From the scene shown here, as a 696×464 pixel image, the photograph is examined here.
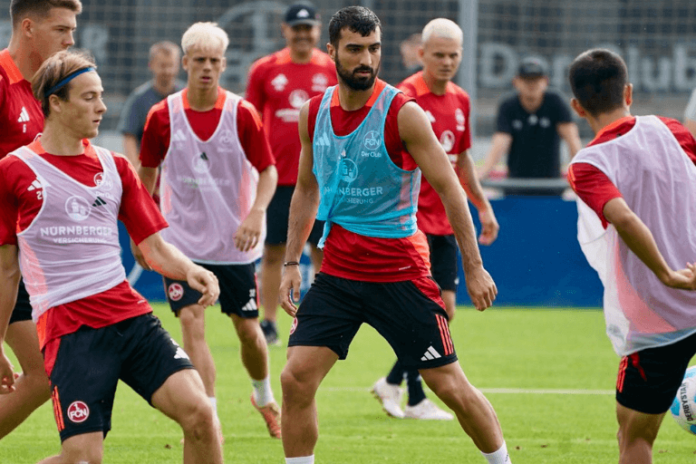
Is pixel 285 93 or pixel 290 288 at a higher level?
pixel 285 93

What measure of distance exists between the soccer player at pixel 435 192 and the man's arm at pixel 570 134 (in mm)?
5387

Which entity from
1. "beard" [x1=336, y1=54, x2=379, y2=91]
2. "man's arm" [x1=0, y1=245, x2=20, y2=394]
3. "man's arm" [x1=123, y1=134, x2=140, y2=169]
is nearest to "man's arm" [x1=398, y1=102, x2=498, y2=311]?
"beard" [x1=336, y1=54, x2=379, y2=91]

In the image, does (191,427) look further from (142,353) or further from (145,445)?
(145,445)

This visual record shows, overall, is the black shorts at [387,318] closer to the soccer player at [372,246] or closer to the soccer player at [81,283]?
the soccer player at [372,246]

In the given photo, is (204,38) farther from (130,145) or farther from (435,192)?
(130,145)

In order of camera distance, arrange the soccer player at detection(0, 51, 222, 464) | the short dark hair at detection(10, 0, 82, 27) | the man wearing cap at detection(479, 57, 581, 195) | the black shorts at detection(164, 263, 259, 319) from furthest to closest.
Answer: the man wearing cap at detection(479, 57, 581, 195)
the black shorts at detection(164, 263, 259, 319)
the short dark hair at detection(10, 0, 82, 27)
the soccer player at detection(0, 51, 222, 464)

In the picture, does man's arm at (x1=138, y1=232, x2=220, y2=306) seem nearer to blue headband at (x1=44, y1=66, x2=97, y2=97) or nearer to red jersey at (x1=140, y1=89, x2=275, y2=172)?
blue headband at (x1=44, y1=66, x2=97, y2=97)

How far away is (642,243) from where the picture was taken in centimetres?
458

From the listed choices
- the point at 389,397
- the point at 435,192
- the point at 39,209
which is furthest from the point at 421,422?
the point at 39,209

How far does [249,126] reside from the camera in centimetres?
736

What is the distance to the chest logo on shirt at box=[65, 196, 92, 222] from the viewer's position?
482 centimetres

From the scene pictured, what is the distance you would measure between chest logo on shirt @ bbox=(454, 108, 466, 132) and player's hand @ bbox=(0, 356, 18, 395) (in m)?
3.88

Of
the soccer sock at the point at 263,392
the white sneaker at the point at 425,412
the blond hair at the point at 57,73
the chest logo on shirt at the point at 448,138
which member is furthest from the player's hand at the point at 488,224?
the blond hair at the point at 57,73

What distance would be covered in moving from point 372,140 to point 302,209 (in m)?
0.61
